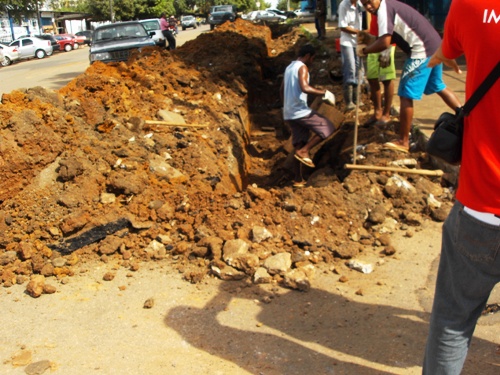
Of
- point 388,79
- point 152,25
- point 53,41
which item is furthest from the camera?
point 53,41

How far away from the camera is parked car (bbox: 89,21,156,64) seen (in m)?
15.1

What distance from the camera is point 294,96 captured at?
6.66 meters

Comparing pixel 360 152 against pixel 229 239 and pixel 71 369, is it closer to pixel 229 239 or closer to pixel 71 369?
pixel 229 239

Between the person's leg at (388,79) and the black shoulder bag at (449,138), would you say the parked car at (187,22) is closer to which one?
the person's leg at (388,79)

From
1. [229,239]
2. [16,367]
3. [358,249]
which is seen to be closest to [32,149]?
[229,239]

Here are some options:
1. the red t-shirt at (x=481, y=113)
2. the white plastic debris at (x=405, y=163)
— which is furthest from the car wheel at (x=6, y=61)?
the red t-shirt at (x=481, y=113)

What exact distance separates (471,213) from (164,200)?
12.4 ft

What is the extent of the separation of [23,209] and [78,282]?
118 cm

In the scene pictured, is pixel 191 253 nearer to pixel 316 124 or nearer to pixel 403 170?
pixel 403 170

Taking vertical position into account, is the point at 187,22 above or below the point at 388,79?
below

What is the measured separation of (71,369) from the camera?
339 centimetres

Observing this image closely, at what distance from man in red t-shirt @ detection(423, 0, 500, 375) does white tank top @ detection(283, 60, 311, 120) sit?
163 inches

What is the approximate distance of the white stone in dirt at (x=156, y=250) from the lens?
480 cm

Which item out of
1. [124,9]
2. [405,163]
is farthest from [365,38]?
[124,9]
